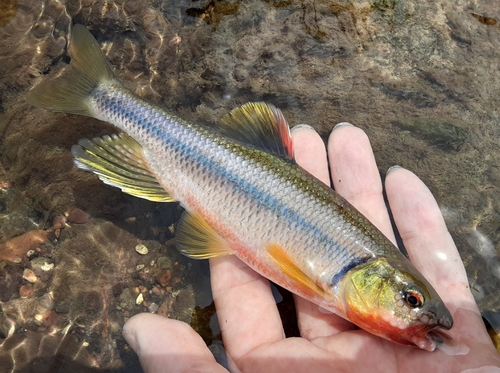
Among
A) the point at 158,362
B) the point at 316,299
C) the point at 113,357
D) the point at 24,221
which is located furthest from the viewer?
the point at 24,221

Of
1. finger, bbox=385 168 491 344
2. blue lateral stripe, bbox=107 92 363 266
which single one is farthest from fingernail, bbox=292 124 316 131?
blue lateral stripe, bbox=107 92 363 266

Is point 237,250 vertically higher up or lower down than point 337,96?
lower down

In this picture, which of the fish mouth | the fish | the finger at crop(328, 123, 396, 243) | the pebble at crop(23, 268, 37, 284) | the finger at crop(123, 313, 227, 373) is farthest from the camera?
the pebble at crop(23, 268, 37, 284)

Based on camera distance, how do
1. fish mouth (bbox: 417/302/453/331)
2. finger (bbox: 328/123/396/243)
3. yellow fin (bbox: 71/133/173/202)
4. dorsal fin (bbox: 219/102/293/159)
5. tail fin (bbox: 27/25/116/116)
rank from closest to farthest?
fish mouth (bbox: 417/302/453/331) < dorsal fin (bbox: 219/102/293/159) < yellow fin (bbox: 71/133/173/202) < tail fin (bbox: 27/25/116/116) < finger (bbox: 328/123/396/243)

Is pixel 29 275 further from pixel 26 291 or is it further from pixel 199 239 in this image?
pixel 199 239

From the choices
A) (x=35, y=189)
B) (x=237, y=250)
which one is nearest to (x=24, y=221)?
(x=35, y=189)

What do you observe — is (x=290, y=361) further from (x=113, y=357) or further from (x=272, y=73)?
(x=272, y=73)

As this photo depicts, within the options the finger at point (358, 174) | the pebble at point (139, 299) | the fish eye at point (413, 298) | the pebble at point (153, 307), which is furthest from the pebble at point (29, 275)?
the fish eye at point (413, 298)

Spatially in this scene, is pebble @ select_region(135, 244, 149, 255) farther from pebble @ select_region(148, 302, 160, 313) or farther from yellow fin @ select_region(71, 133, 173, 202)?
yellow fin @ select_region(71, 133, 173, 202)

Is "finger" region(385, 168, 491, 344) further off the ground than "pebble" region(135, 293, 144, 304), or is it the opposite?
"finger" region(385, 168, 491, 344)
